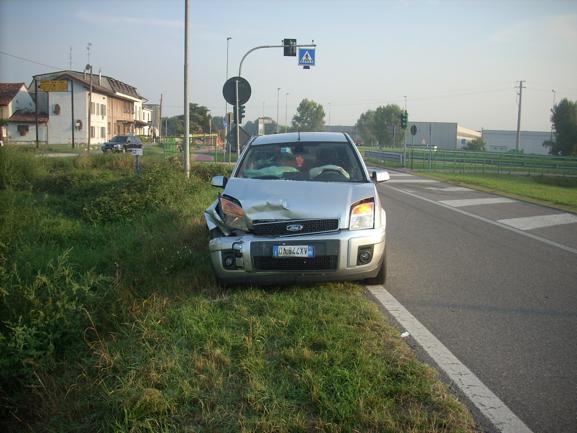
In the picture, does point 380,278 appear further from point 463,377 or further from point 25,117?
point 25,117

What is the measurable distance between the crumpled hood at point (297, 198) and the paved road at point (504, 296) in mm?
1087

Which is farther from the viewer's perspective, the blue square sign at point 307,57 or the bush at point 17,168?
the blue square sign at point 307,57

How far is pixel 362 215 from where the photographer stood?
17.1 ft

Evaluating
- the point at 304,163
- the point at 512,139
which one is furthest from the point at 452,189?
the point at 512,139

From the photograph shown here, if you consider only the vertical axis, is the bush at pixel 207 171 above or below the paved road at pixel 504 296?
above

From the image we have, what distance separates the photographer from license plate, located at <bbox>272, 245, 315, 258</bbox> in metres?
4.90

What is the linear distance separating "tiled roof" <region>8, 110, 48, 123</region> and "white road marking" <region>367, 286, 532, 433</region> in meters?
62.4

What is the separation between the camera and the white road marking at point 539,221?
32.7 ft

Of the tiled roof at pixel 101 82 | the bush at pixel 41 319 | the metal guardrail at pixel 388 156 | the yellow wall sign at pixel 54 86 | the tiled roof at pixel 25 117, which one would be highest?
the tiled roof at pixel 101 82

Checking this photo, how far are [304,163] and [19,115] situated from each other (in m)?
62.8

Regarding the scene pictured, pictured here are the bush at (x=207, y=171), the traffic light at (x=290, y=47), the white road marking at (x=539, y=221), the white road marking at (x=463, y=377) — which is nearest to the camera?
the white road marking at (x=463, y=377)

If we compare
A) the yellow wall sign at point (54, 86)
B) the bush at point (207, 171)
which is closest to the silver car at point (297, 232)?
the bush at point (207, 171)

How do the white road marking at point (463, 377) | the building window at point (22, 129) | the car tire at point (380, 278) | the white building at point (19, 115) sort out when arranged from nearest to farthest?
the white road marking at point (463, 377), the car tire at point (380, 278), the white building at point (19, 115), the building window at point (22, 129)

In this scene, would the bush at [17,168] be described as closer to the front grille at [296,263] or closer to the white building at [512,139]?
the front grille at [296,263]
